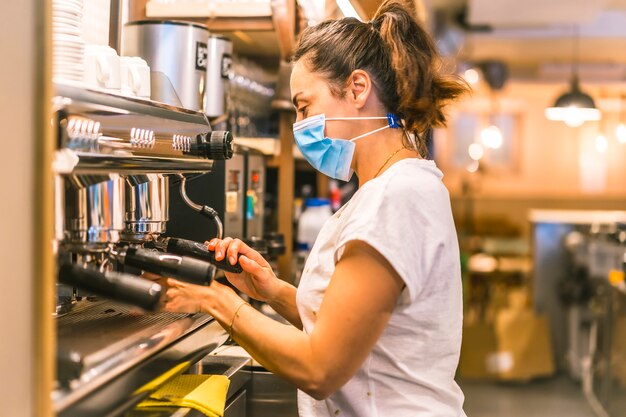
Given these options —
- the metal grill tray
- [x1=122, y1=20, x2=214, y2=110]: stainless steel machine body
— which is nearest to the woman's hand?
the metal grill tray

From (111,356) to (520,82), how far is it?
34.7 ft

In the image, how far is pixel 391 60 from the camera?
1.63 m

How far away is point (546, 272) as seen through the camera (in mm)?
7383

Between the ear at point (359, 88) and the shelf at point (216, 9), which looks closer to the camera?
the ear at point (359, 88)

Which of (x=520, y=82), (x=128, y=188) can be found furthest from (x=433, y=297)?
(x=520, y=82)

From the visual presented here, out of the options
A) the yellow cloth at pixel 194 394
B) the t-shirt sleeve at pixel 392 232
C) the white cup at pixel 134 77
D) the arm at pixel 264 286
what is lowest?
the yellow cloth at pixel 194 394

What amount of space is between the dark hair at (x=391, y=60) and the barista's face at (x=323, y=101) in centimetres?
1

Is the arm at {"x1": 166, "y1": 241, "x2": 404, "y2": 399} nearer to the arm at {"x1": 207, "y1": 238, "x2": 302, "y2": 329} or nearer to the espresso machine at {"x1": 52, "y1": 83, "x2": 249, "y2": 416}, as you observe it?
the espresso machine at {"x1": 52, "y1": 83, "x2": 249, "y2": 416}

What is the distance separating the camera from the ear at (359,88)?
1.61 m

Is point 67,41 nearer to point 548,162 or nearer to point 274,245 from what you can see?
point 274,245

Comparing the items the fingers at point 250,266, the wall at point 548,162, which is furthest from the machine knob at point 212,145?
the wall at point 548,162

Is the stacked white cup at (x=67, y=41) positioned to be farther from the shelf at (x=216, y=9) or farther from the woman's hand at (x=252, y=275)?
the shelf at (x=216, y=9)

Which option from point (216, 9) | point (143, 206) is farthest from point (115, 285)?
point (216, 9)

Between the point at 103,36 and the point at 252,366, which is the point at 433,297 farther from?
the point at 103,36
